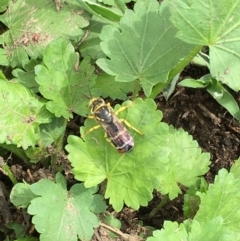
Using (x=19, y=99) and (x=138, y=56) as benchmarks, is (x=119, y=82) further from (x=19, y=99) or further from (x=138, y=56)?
(x=19, y=99)

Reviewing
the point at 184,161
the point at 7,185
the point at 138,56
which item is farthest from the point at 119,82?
the point at 7,185

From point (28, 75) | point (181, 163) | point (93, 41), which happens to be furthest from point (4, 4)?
point (181, 163)

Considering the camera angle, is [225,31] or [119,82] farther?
[119,82]

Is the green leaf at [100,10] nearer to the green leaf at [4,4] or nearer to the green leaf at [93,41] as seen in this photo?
the green leaf at [93,41]

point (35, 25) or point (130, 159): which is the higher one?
point (35, 25)

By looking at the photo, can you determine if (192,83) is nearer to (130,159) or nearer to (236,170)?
(236,170)

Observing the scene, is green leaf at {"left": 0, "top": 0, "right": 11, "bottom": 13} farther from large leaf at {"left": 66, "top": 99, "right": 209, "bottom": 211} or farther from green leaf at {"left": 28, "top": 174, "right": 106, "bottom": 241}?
green leaf at {"left": 28, "top": 174, "right": 106, "bottom": 241}
